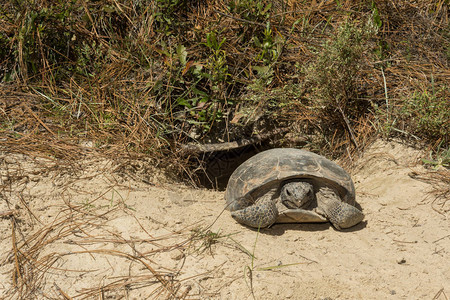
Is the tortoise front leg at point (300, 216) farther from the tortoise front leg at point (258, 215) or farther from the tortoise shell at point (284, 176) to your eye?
the tortoise shell at point (284, 176)

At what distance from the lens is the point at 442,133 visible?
369cm

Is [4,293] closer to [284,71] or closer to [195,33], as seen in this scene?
[195,33]

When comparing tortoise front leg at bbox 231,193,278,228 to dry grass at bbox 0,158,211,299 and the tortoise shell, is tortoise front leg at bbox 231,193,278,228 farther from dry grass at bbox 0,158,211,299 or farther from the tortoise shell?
dry grass at bbox 0,158,211,299

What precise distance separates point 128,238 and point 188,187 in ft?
3.69

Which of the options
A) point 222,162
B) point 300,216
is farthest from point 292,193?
point 222,162

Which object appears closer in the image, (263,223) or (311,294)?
(311,294)

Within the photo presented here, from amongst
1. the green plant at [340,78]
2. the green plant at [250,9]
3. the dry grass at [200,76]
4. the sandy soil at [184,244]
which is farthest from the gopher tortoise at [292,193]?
the green plant at [250,9]

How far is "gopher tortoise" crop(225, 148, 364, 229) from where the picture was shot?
3.12 metres

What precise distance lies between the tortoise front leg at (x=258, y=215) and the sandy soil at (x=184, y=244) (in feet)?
0.23

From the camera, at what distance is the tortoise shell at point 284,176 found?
3.29 meters

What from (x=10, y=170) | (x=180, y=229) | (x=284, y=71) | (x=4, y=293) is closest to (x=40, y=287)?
(x=4, y=293)

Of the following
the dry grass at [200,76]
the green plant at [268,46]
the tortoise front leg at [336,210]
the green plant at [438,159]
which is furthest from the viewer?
the green plant at [268,46]

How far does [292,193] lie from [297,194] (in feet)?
0.17

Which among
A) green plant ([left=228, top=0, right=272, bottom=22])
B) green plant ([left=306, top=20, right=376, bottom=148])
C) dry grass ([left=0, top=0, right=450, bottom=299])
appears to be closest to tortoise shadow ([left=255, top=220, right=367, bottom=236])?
dry grass ([left=0, top=0, right=450, bottom=299])
